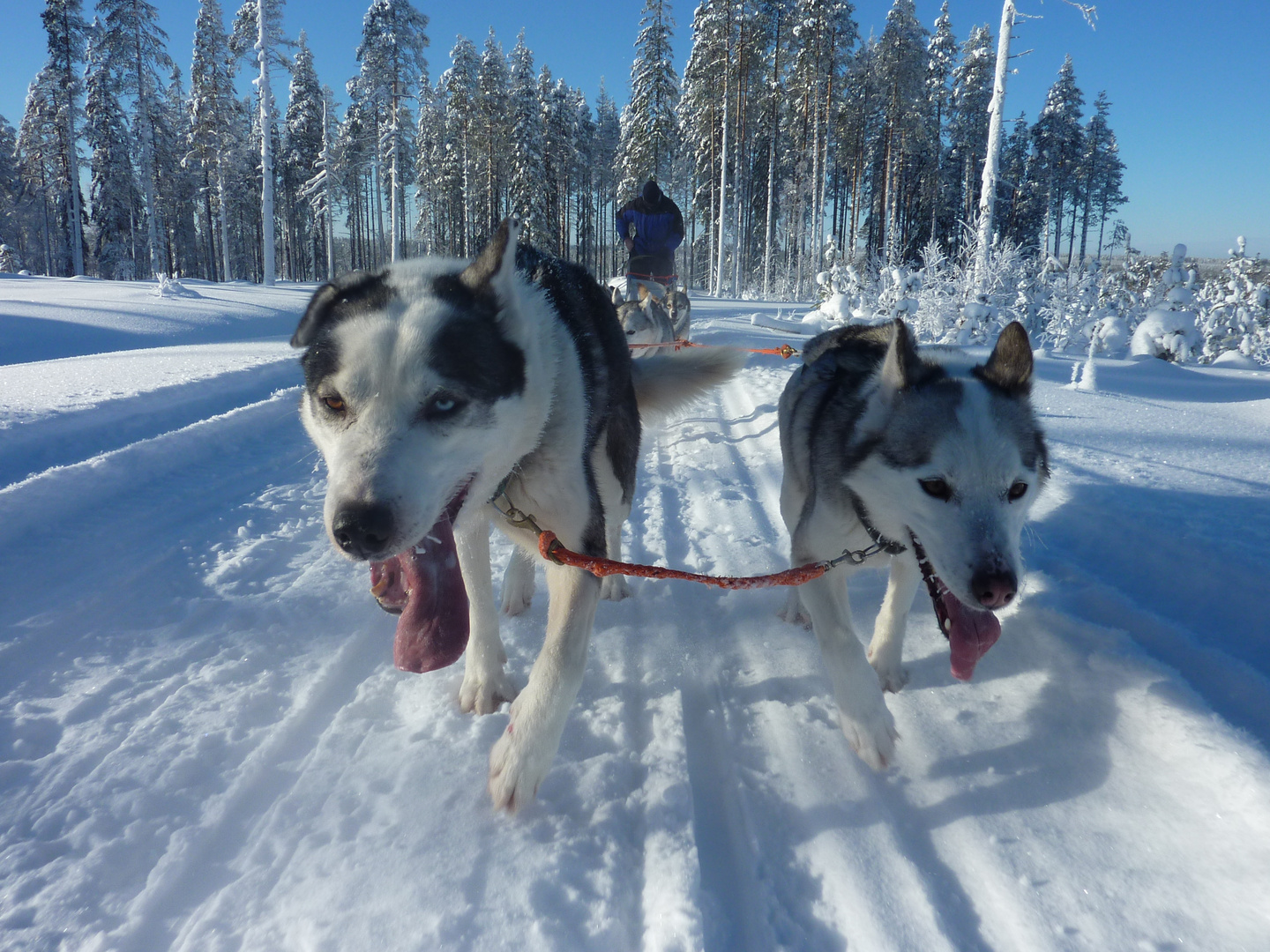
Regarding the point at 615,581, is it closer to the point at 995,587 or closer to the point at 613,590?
the point at 613,590

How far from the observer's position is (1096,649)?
1.87m

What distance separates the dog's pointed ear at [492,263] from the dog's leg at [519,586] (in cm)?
113

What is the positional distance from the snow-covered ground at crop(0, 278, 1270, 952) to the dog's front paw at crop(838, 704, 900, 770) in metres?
0.04

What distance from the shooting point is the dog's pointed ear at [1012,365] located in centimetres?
179

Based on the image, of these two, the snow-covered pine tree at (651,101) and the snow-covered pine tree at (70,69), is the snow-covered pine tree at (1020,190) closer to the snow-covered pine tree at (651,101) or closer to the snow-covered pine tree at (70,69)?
the snow-covered pine tree at (651,101)

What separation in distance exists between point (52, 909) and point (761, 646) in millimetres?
1802

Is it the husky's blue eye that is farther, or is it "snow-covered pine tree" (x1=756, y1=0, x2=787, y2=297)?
"snow-covered pine tree" (x1=756, y1=0, x2=787, y2=297)

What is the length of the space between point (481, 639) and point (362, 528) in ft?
2.60

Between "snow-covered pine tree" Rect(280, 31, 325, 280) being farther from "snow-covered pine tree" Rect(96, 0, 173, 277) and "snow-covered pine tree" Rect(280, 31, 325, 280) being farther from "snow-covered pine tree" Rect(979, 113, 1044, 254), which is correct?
"snow-covered pine tree" Rect(979, 113, 1044, 254)

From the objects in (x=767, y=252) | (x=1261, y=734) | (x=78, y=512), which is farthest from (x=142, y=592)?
(x=767, y=252)

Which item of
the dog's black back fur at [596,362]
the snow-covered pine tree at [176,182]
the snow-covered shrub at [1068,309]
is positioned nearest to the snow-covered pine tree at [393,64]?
the snow-covered pine tree at [176,182]

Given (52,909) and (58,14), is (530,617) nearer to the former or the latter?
(52,909)

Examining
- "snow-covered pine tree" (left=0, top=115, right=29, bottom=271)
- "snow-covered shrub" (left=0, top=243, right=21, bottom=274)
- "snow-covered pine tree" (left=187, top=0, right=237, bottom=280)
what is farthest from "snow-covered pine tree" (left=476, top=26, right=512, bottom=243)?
"snow-covered pine tree" (left=0, top=115, right=29, bottom=271)

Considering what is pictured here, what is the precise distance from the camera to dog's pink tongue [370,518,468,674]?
5.09ft
